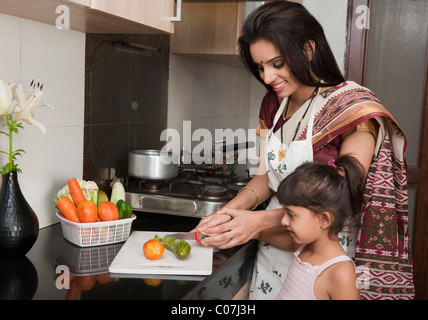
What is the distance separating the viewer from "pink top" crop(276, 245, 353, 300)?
3.78 ft

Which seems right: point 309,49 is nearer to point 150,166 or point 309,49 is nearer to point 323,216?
point 323,216

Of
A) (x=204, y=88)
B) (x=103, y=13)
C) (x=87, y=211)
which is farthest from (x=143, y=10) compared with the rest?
(x=204, y=88)

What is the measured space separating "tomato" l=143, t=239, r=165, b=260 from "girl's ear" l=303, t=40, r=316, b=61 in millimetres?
614

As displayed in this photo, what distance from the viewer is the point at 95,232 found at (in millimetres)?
1248

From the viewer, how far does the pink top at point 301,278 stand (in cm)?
115

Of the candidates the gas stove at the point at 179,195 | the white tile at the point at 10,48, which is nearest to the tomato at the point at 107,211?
the gas stove at the point at 179,195

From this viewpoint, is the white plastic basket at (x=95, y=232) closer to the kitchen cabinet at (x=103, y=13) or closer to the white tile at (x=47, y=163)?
the white tile at (x=47, y=163)

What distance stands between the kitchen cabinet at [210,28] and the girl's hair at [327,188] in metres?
1.06

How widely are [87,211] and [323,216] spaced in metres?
0.60

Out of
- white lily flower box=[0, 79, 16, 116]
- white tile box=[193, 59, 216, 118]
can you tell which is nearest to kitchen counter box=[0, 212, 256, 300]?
white lily flower box=[0, 79, 16, 116]
